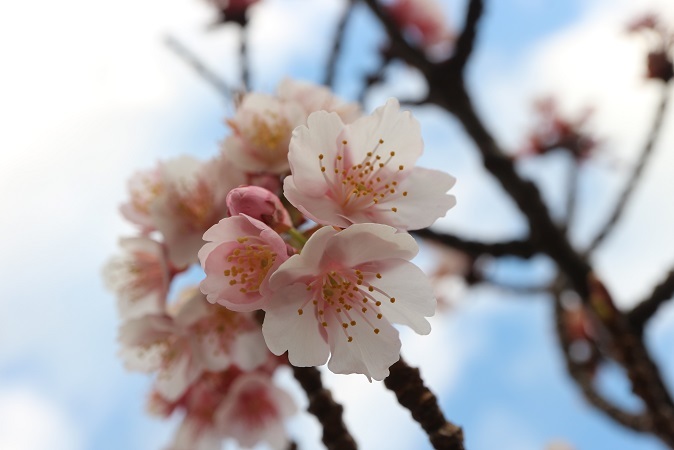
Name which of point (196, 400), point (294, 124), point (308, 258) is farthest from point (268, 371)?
point (308, 258)

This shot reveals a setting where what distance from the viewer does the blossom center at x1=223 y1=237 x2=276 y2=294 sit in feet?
2.45

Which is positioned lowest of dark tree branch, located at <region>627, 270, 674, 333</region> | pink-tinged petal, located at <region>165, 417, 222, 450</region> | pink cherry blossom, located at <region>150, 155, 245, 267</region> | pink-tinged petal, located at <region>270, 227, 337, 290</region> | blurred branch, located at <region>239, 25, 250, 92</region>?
pink-tinged petal, located at <region>165, 417, 222, 450</region>

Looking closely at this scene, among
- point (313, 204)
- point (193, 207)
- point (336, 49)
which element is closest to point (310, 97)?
point (193, 207)

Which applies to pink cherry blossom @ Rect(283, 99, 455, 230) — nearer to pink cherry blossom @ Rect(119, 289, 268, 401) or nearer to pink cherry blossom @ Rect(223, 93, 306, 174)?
pink cherry blossom @ Rect(223, 93, 306, 174)

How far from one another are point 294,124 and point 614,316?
85 centimetres

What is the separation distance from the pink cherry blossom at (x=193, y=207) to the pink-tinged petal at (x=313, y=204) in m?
0.27

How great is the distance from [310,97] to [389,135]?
0.32 metres

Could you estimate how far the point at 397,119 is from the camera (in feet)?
2.81

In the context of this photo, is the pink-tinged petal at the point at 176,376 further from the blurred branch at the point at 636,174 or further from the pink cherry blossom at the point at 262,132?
the blurred branch at the point at 636,174

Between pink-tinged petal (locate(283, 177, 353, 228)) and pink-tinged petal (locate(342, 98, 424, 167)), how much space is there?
110 millimetres

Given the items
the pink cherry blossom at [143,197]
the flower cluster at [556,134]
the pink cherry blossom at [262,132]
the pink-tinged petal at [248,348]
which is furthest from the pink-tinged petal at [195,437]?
the flower cluster at [556,134]

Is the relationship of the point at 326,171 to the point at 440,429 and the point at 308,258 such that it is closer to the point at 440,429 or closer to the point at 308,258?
the point at 308,258

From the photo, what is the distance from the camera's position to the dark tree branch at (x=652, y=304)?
6.44ft

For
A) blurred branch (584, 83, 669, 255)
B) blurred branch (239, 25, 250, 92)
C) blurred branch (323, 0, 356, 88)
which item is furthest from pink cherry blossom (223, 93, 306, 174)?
blurred branch (584, 83, 669, 255)
